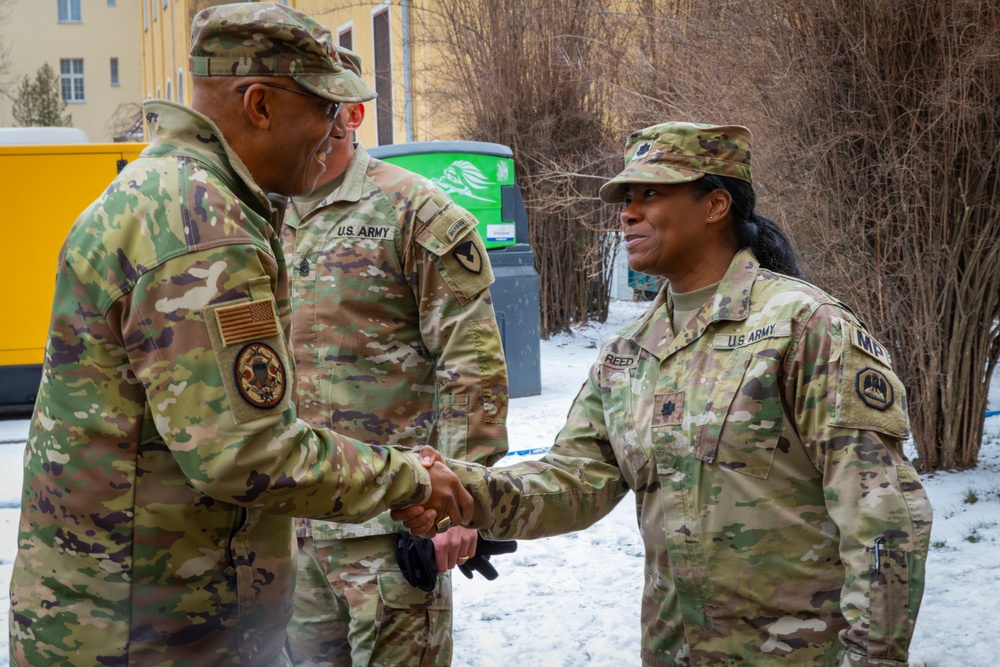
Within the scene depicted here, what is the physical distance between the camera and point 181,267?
1.89 m

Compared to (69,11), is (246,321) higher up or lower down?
lower down

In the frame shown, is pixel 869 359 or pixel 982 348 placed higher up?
pixel 869 359

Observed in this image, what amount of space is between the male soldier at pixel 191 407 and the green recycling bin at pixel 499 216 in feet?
23.7

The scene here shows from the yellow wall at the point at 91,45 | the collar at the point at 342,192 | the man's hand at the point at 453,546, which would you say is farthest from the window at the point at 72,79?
the man's hand at the point at 453,546

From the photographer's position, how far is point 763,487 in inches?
92.0

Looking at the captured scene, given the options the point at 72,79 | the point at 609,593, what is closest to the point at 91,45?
the point at 72,79

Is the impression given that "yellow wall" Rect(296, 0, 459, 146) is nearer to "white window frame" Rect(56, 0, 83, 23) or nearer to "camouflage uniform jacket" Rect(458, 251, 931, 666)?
"camouflage uniform jacket" Rect(458, 251, 931, 666)

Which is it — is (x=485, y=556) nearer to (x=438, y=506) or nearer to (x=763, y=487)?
(x=438, y=506)

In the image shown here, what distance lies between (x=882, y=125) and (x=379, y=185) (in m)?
4.01

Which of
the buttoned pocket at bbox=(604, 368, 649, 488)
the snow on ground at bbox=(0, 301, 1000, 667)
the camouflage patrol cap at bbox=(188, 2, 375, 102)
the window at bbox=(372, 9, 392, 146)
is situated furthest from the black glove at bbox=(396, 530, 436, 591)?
the window at bbox=(372, 9, 392, 146)

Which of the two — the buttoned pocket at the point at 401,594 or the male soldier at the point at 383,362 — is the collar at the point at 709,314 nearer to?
the male soldier at the point at 383,362

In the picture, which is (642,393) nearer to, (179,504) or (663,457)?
(663,457)

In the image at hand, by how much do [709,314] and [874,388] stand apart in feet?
1.39

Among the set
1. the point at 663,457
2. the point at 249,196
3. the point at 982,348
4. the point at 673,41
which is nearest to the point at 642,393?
the point at 663,457
